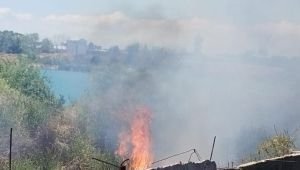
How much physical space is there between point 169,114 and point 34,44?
1534 centimetres

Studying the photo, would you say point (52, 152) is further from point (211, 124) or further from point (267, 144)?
point (211, 124)

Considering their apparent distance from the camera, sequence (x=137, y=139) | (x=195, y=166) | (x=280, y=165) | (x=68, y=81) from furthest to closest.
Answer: (x=68, y=81) < (x=137, y=139) < (x=280, y=165) < (x=195, y=166)

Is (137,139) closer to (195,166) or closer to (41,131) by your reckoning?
(41,131)

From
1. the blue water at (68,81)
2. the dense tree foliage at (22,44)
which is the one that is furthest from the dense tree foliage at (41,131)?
the dense tree foliage at (22,44)

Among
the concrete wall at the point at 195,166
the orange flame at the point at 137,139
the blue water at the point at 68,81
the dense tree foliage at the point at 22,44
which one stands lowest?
the orange flame at the point at 137,139

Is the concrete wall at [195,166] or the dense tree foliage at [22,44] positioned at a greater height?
the dense tree foliage at [22,44]

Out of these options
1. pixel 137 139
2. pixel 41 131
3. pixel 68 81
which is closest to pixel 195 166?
pixel 137 139

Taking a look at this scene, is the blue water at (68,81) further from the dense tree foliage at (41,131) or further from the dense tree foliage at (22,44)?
the dense tree foliage at (41,131)

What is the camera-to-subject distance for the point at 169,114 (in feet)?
147

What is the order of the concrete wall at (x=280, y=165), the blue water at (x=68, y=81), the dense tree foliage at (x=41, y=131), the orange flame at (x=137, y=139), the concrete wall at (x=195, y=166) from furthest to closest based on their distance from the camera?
the blue water at (x=68, y=81), the dense tree foliage at (x=41, y=131), the orange flame at (x=137, y=139), the concrete wall at (x=280, y=165), the concrete wall at (x=195, y=166)

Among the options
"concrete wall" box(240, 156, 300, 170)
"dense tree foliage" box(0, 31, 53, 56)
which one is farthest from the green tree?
"concrete wall" box(240, 156, 300, 170)

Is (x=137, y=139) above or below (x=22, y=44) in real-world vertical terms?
below

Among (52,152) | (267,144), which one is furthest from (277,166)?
(52,152)

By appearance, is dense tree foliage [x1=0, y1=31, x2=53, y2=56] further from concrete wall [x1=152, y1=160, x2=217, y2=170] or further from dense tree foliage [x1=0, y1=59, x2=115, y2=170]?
concrete wall [x1=152, y1=160, x2=217, y2=170]
